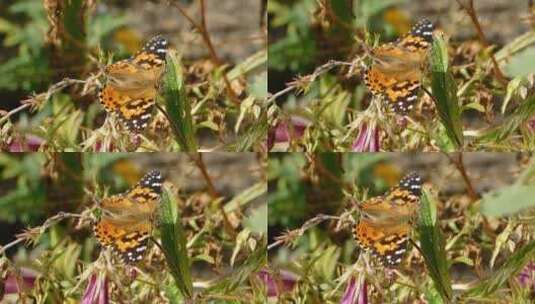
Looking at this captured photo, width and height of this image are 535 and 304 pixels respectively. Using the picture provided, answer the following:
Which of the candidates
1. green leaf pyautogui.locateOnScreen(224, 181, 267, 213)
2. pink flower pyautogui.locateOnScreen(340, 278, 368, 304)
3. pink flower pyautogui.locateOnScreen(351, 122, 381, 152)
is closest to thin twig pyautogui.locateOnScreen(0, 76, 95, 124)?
green leaf pyautogui.locateOnScreen(224, 181, 267, 213)

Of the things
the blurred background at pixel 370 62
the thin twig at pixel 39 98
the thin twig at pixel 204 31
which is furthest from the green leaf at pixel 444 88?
the thin twig at pixel 39 98

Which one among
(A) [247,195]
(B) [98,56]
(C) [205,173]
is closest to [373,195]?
(A) [247,195]

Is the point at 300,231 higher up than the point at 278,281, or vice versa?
the point at 300,231

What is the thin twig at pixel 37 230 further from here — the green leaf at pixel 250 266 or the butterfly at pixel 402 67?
the butterfly at pixel 402 67

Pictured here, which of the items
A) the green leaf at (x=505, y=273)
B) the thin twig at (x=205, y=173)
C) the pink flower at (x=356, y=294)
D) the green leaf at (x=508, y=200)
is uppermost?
the thin twig at (x=205, y=173)

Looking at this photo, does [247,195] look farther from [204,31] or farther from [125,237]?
[204,31]
